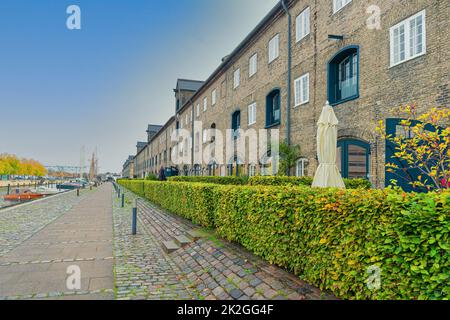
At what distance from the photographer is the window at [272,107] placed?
1795cm

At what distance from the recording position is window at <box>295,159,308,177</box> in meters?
14.2

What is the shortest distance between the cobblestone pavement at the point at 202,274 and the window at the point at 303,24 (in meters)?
11.1

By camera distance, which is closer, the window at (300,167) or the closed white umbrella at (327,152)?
the closed white umbrella at (327,152)

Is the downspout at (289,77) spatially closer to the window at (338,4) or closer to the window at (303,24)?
the window at (303,24)

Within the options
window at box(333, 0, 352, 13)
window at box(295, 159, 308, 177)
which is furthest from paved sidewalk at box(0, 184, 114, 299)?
window at box(333, 0, 352, 13)

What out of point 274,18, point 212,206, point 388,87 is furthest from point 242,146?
point 212,206

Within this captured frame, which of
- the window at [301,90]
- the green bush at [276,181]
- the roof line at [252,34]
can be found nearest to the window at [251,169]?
the window at [301,90]

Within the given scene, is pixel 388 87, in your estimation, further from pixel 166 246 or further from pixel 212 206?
pixel 166 246

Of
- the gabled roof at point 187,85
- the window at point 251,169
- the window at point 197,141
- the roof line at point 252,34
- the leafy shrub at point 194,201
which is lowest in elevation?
the leafy shrub at point 194,201

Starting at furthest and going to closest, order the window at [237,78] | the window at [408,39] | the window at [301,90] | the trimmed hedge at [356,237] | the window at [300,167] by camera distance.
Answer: the window at [237,78] → the window at [301,90] → the window at [300,167] → the window at [408,39] → the trimmed hedge at [356,237]

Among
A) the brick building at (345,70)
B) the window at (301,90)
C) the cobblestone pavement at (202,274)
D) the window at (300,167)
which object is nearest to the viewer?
the cobblestone pavement at (202,274)

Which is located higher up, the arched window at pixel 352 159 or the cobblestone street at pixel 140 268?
the arched window at pixel 352 159

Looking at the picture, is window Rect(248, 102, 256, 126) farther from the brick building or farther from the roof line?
the roof line
